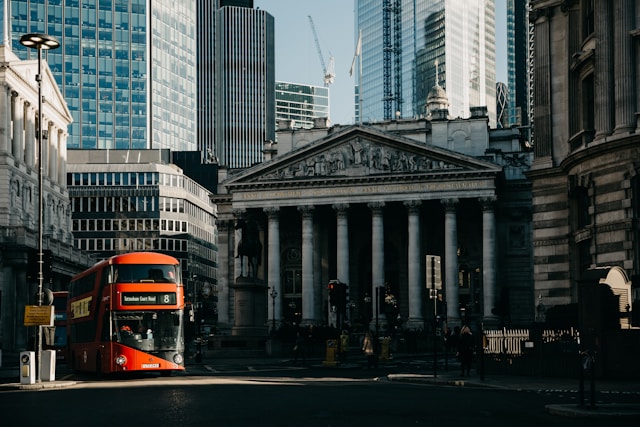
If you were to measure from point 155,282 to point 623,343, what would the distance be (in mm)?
17443

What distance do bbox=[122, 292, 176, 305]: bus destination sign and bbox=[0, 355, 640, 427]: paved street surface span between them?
2933mm

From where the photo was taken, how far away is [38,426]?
76.5ft

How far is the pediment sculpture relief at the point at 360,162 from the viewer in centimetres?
10562

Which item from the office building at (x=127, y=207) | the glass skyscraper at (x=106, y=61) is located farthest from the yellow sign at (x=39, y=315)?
the glass skyscraper at (x=106, y=61)

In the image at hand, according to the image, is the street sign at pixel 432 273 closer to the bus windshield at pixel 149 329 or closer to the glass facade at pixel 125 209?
the bus windshield at pixel 149 329

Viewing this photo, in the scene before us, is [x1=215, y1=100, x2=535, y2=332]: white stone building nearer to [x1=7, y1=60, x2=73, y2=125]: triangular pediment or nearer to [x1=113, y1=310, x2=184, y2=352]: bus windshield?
[x1=7, y1=60, x2=73, y2=125]: triangular pediment

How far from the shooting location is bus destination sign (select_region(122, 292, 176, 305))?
42.7 metres

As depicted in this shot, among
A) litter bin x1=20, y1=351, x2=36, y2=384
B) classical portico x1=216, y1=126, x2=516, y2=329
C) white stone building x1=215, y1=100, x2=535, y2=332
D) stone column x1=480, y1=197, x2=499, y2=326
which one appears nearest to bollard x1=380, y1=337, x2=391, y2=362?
litter bin x1=20, y1=351, x2=36, y2=384

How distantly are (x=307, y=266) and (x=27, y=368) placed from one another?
6862cm

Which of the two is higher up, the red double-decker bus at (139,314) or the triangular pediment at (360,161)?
the triangular pediment at (360,161)

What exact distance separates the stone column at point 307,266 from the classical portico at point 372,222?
0.35ft

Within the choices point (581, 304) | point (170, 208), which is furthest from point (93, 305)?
point (170, 208)

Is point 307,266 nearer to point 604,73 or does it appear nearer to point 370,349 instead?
point 370,349

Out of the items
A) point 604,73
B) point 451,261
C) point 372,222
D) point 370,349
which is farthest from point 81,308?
point 372,222
